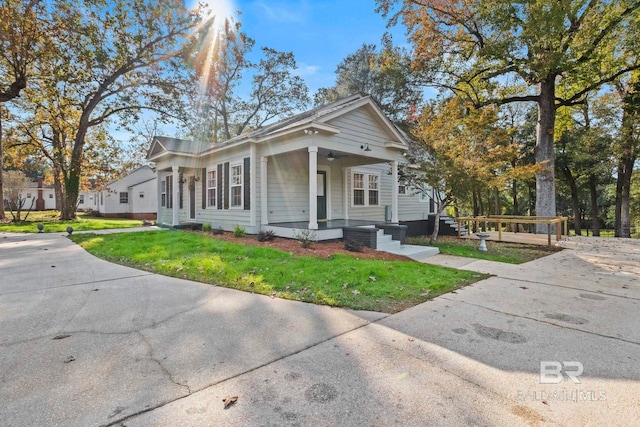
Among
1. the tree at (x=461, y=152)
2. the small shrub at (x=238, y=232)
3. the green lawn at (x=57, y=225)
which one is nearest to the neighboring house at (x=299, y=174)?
the small shrub at (x=238, y=232)

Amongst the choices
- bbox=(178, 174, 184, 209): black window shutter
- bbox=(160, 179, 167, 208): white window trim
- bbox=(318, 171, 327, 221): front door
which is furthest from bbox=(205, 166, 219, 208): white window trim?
bbox=(160, 179, 167, 208): white window trim

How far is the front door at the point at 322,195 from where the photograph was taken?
470 inches

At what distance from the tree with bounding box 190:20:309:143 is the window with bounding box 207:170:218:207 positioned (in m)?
12.6

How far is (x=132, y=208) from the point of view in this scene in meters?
28.1

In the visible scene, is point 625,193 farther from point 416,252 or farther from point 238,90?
point 238,90

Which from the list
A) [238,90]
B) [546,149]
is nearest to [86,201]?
[238,90]

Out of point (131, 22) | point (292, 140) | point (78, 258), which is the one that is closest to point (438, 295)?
point (292, 140)

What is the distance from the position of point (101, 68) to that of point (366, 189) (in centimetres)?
1621

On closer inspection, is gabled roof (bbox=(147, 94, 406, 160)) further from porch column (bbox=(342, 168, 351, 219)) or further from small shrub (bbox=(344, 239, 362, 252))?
small shrub (bbox=(344, 239, 362, 252))

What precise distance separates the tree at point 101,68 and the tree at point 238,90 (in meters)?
3.54

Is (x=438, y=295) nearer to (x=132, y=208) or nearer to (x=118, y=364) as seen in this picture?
(x=118, y=364)

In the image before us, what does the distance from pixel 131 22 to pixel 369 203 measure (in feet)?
52.7

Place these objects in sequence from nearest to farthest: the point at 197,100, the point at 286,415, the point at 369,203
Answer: the point at 286,415 < the point at 369,203 < the point at 197,100

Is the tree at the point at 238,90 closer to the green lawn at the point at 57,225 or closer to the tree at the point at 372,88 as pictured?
the tree at the point at 372,88
